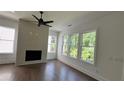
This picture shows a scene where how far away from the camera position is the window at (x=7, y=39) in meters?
5.61

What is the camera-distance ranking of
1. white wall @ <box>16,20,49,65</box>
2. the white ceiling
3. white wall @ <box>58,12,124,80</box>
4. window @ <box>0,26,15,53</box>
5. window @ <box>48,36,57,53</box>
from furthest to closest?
window @ <box>48,36,57,53</box> → window @ <box>0,26,15,53</box> → white wall @ <box>16,20,49,65</box> → the white ceiling → white wall @ <box>58,12,124,80</box>

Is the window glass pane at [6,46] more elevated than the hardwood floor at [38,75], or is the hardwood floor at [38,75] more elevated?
the window glass pane at [6,46]

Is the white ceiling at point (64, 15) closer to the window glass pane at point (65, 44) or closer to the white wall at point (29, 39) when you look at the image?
the white wall at point (29, 39)

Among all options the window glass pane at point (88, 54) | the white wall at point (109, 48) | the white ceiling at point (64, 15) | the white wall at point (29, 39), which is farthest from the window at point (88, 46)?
the white wall at point (29, 39)

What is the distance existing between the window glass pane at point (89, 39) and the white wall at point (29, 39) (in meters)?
3.06

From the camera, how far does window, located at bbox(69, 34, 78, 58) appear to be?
19.1 ft

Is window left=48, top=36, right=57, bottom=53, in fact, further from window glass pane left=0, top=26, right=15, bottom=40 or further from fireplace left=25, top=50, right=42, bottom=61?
window glass pane left=0, top=26, right=15, bottom=40

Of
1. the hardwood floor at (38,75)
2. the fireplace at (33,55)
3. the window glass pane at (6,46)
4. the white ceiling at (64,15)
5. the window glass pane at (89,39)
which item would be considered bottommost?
the hardwood floor at (38,75)

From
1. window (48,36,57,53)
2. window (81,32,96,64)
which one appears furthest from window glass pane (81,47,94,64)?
window (48,36,57,53)
